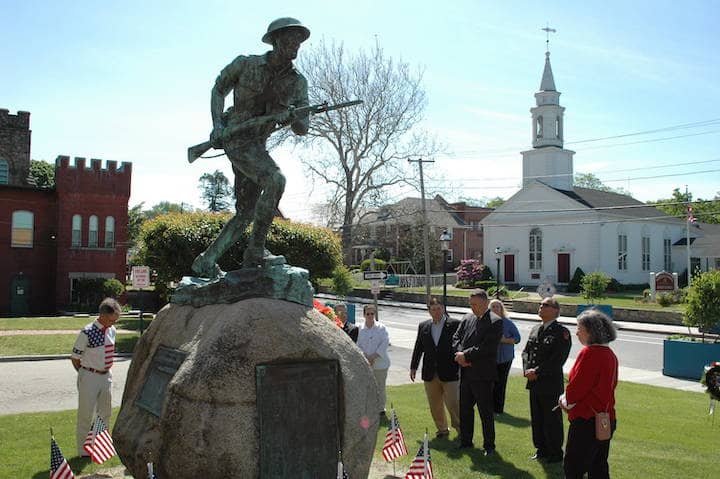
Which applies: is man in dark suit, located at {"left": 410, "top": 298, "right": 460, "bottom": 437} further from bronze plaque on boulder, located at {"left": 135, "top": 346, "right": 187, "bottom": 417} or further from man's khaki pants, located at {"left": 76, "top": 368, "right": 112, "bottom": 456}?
man's khaki pants, located at {"left": 76, "top": 368, "right": 112, "bottom": 456}

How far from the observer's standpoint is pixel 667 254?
50719mm

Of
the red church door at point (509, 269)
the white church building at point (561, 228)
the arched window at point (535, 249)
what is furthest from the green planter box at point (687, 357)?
the red church door at point (509, 269)

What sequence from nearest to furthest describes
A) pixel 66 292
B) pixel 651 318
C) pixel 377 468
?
pixel 377 468
pixel 651 318
pixel 66 292

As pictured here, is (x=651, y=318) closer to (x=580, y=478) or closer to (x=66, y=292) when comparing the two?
(x=580, y=478)

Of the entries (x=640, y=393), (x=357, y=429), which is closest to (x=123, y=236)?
(x=640, y=393)

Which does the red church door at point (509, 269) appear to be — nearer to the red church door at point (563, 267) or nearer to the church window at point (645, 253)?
the red church door at point (563, 267)

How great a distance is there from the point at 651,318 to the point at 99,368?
26.8m

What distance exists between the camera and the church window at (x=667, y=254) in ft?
165

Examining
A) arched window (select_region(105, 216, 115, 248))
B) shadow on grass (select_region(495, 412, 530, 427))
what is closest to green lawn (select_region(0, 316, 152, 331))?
arched window (select_region(105, 216, 115, 248))

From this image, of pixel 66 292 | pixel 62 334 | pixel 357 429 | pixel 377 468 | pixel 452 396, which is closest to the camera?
pixel 357 429

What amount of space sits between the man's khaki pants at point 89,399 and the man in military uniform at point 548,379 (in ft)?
15.9

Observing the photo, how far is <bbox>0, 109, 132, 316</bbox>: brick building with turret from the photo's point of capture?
34875 mm

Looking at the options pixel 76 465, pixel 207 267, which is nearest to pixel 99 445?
pixel 76 465

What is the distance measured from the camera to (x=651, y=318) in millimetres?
28641
